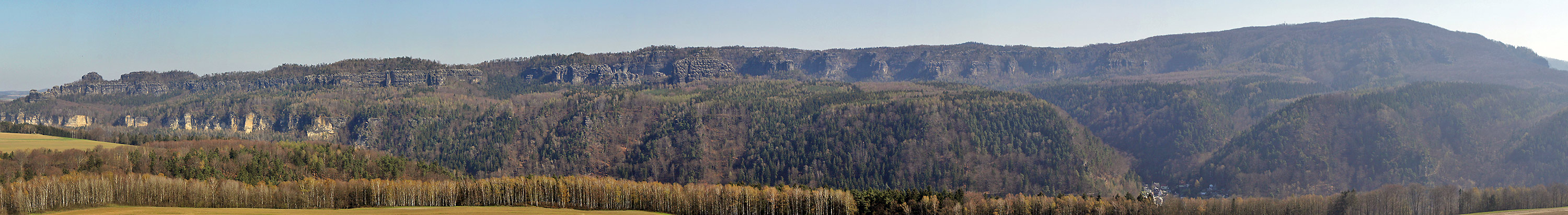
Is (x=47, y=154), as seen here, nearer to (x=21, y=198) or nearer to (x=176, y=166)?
(x=176, y=166)

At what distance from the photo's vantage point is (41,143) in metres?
167

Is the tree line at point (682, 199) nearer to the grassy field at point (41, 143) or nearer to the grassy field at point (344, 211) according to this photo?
the grassy field at point (344, 211)

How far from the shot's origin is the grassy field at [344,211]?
10538 cm

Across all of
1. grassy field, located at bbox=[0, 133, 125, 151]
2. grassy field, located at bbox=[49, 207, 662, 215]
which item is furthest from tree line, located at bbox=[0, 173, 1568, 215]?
grassy field, located at bbox=[0, 133, 125, 151]

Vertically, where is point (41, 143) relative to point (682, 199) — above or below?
above

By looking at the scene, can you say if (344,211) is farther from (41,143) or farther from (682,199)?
(41,143)

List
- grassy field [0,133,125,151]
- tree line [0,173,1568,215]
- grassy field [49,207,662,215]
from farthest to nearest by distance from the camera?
grassy field [0,133,125,151] → tree line [0,173,1568,215] → grassy field [49,207,662,215]

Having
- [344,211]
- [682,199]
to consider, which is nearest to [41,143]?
[344,211]

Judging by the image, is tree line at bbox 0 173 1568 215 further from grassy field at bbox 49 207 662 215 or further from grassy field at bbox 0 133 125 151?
grassy field at bbox 0 133 125 151

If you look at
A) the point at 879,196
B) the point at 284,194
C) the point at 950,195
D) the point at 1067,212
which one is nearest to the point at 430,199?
the point at 284,194

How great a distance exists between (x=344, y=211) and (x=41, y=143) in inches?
3493

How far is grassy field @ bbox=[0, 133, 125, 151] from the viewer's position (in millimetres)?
158125

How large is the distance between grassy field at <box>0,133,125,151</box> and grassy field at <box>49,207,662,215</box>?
61.0m

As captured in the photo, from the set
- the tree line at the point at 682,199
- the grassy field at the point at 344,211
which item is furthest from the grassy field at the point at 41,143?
the grassy field at the point at 344,211
